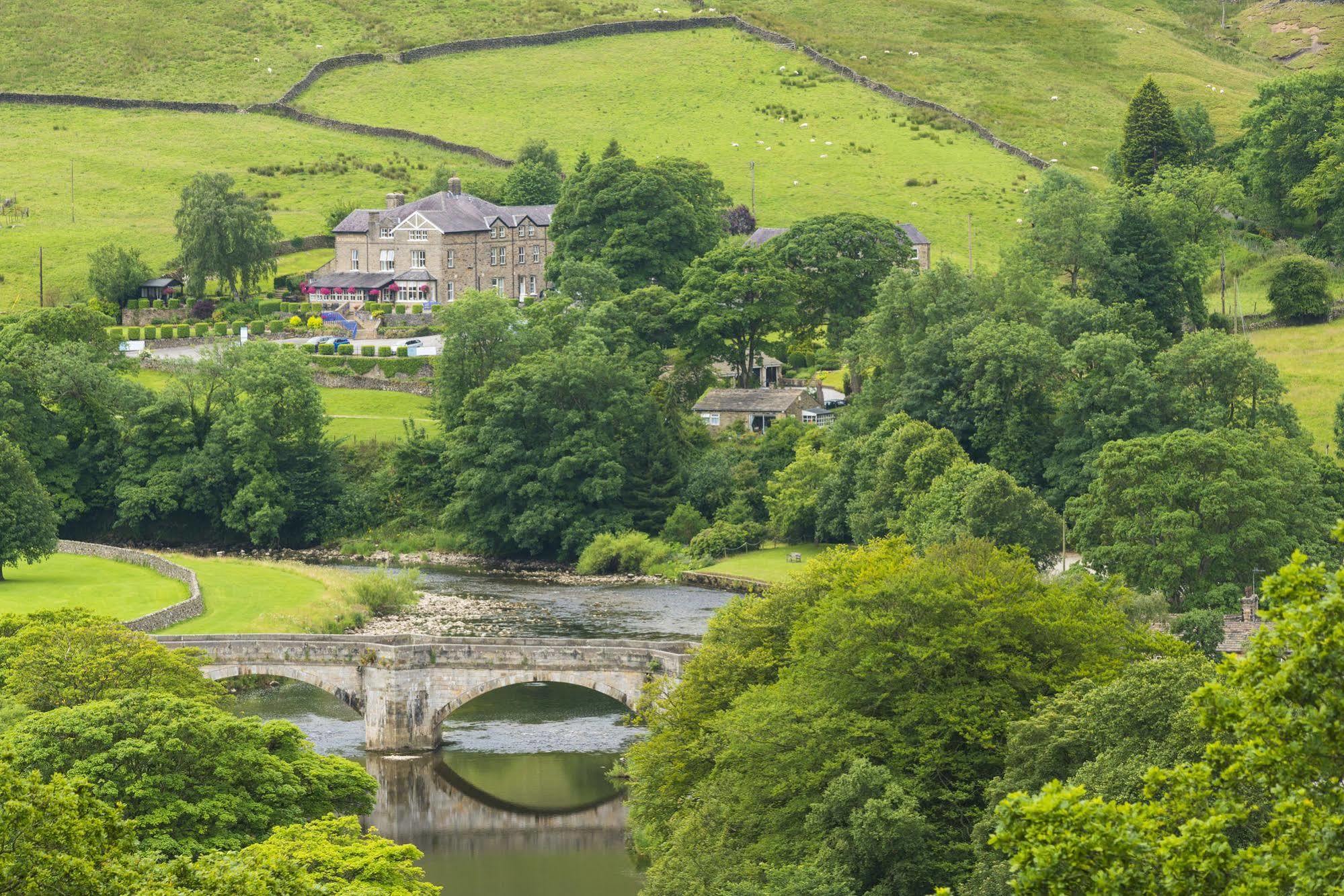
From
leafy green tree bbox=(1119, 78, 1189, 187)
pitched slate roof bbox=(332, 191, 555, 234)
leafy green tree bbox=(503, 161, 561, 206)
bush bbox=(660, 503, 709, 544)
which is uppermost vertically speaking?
leafy green tree bbox=(1119, 78, 1189, 187)

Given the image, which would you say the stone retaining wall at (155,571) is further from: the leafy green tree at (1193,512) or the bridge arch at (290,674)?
the leafy green tree at (1193,512)

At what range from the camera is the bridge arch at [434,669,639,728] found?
70.2 m

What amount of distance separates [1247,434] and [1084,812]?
65.6 meters

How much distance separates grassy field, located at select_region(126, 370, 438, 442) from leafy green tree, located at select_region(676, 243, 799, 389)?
1664 cm

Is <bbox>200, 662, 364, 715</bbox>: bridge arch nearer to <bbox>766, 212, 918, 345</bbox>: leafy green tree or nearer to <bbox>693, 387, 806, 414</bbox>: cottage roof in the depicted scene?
<bbox>693, 387, 806, 414</bbox>: cottage roof

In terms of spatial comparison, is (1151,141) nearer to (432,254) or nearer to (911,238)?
(911,238)

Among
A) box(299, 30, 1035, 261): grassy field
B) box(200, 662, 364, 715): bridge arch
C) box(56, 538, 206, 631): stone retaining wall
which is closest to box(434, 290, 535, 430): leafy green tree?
box(56, 538, 206, 631): stone retaining wall

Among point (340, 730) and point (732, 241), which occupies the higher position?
point (732, 241)

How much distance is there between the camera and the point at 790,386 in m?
124

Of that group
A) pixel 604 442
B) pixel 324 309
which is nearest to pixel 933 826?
pixel 604 442

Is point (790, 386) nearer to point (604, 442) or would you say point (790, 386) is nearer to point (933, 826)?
point (604, 442)

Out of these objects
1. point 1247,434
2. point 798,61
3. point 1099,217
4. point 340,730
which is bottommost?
point 340,730

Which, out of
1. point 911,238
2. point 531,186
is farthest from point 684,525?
point 531,186

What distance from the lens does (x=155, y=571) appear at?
95.4 metres
